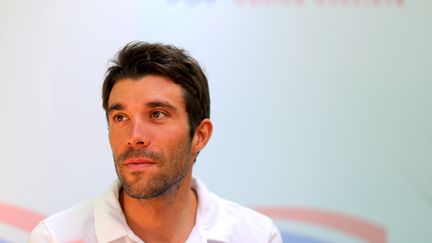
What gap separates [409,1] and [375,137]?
510mm

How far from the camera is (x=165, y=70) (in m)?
1.58

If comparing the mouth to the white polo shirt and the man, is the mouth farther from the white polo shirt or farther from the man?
the white polo shirt

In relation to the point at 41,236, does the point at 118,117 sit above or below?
above

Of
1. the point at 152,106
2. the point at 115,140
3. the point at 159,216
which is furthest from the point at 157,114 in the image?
the point at 159,216

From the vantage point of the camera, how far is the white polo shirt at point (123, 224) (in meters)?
1.53

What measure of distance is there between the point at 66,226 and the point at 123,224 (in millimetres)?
159

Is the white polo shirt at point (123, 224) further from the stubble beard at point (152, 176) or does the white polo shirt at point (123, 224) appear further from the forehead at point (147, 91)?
the forehead at point (147, 91)

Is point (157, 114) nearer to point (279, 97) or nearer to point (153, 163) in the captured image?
point (153, 163)

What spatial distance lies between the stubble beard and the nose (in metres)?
0.02

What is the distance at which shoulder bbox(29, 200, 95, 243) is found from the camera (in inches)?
60.2

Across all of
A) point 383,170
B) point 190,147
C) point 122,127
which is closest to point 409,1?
point 383,170

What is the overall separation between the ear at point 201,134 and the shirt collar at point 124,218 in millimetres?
130

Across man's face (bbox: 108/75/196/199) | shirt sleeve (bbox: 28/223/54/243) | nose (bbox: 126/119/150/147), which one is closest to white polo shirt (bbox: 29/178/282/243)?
shirt sleeve (bbox: 28/223/54/243)

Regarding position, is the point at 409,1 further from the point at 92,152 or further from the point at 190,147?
the point at 92,152
